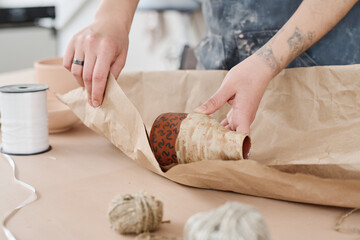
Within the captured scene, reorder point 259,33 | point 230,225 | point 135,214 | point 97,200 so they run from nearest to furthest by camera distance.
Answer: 1. point 230,225
2. point 135,214
3. point 97,200
4. point 259,33

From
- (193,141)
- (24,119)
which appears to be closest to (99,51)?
(24,119)

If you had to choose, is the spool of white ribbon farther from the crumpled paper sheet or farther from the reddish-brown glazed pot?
the reddish-brown glazed pot

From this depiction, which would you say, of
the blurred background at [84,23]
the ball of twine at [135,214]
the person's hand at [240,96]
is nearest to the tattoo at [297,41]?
the person's hand at [240,96]

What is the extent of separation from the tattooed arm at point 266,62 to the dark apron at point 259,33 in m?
0.19

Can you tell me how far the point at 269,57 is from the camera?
36.9 inches

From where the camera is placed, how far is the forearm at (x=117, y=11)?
1102mm

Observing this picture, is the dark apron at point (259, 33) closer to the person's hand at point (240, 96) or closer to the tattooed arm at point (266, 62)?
the tattooed arm at point (266, 62)

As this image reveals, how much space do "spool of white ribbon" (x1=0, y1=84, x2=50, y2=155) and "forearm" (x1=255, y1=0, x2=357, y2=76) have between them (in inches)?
20.3

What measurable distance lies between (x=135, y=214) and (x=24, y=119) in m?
0.49

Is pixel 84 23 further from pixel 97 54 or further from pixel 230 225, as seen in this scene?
pixel 230 225

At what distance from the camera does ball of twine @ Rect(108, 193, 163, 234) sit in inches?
25.1

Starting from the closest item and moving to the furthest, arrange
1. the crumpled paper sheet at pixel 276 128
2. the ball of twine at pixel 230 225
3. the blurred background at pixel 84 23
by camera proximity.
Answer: the ball of twine at pixel 230 225, the crumpled paper sheet at pixel 276 128, the blurred background at pixel 84 23

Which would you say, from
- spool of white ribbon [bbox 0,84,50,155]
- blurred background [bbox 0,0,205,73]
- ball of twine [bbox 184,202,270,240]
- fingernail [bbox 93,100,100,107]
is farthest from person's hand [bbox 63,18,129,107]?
blurred background [bbox 0,0,205,73]

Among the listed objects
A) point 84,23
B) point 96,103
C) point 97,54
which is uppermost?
point 97,54
